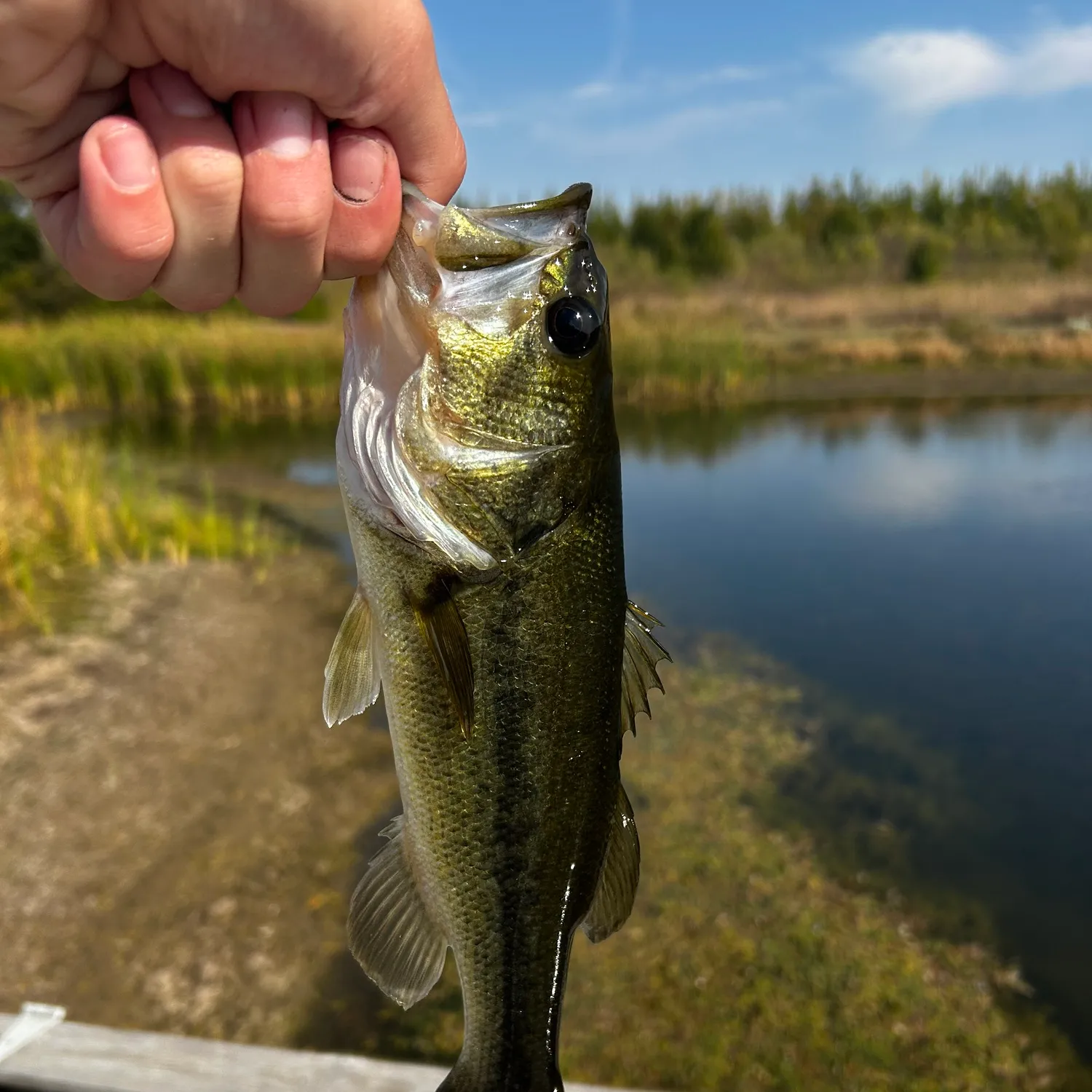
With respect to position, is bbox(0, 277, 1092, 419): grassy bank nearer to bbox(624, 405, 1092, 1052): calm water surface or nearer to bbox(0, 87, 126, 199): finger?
bbox(624, 405, 1092, 1052): calm water surface

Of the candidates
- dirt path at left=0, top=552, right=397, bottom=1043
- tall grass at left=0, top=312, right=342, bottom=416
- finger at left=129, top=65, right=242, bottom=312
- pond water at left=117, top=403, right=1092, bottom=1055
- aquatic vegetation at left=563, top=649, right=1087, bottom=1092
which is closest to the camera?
finger at left=129, top=65, right=242, bottom=312

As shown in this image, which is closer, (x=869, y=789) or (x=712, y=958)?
(x=712, y=958)

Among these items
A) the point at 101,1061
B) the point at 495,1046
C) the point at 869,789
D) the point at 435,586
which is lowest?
the point at 869,789

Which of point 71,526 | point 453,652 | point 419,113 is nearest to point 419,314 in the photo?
point 419,113

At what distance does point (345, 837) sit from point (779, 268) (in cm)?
3402

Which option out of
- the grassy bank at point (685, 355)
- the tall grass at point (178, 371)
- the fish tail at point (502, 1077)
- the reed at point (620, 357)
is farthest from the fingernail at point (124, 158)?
the grassy bank at point (685, 355)

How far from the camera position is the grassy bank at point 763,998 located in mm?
3561

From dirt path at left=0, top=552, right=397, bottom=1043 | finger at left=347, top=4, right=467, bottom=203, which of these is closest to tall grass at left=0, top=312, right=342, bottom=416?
dirt path at left=0, top=552, right=397, bottom=1043

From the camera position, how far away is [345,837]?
5.06m

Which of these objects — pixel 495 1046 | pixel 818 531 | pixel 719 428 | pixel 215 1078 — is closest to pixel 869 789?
pixel 215 1078

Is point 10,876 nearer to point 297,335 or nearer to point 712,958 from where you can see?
point 712,958

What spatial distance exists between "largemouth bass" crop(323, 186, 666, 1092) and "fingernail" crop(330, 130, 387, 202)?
9cm

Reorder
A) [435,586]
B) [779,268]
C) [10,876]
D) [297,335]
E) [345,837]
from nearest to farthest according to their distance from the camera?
[435,586] → [10,876] → [345,837] → [297,335] → [779,268]

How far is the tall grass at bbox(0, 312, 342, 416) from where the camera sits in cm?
1880
